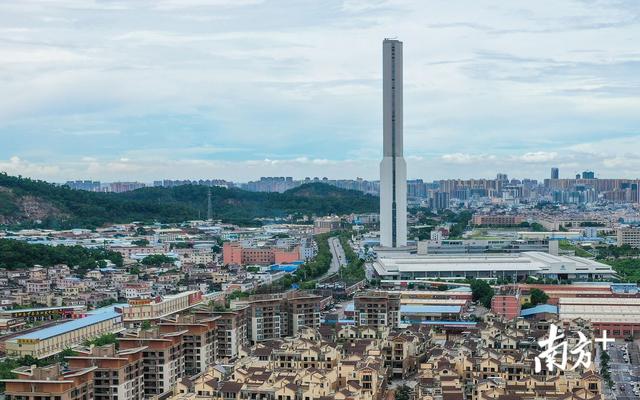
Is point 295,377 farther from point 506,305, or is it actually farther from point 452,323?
point 506,305

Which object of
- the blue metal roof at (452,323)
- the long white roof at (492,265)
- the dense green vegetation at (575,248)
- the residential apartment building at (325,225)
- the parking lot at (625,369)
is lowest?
the parking lot at (625,369)

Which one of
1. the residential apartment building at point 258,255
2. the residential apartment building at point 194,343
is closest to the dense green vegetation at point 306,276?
Result: the residential apartment building at point 258,255

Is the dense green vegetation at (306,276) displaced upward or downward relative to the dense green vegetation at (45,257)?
downward

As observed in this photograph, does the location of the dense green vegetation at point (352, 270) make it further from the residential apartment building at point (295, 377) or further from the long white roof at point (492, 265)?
the residential apartment building at point (295, 377)

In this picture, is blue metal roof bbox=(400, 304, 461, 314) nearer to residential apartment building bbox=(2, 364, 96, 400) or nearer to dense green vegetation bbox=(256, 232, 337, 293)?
dense green vegetation bbox=(256, 232, 337, 293)

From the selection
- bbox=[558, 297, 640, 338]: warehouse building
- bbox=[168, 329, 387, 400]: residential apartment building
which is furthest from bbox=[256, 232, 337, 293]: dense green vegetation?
bbox=[168, 329, 387, 400]: residential apartment building

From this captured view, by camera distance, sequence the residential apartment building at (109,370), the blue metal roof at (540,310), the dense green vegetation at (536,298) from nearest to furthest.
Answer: the residential apartment building at (109,370) → the blue metal roof at (540,310) → the dense green vegetation at (536,298)

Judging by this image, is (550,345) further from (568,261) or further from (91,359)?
(568,261)
